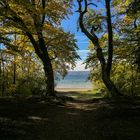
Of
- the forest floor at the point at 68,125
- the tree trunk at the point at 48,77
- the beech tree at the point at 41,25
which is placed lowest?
the forest floor at the point at 68,125

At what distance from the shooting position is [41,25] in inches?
1000

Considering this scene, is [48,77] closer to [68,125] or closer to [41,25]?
[41,25]

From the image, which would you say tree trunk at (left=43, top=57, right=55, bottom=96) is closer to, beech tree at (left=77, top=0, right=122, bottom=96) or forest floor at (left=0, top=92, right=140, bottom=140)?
beech tree at (left=77, top=0, right=122, bottom=96)

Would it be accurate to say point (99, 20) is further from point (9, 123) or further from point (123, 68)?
point (9, 123)

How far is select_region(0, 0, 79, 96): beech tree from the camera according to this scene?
2228 centimetres

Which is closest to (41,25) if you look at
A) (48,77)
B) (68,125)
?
(48,77)

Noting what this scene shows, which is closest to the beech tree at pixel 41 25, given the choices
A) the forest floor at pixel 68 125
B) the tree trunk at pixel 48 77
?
the tree trunk at pixel 48 77

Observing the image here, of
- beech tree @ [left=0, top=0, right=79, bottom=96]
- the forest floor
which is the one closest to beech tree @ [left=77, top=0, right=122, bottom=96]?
beech tree @ [left=0, top=0, right=79, bottom=96]

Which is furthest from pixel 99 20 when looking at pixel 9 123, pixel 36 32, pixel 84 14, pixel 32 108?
pixel 9 123

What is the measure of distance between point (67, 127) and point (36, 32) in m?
13.6

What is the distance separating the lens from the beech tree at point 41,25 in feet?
73.1

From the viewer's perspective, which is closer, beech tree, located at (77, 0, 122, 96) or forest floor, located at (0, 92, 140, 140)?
forest floor, located at (0, 92, 140, 140)

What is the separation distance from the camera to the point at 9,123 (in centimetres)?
1222

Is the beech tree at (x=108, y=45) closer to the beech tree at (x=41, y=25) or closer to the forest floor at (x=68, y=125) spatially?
the beech tree at (x=41, y=25)
